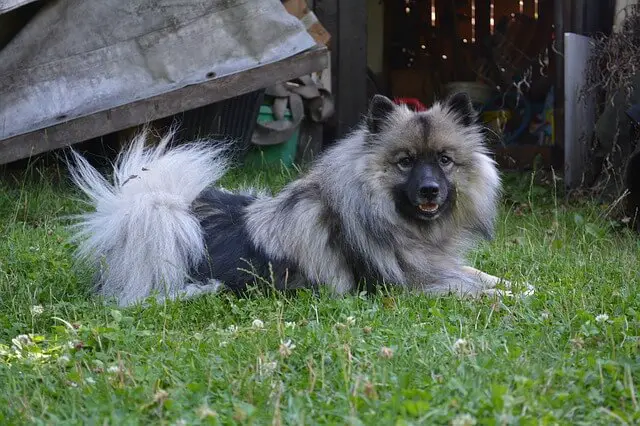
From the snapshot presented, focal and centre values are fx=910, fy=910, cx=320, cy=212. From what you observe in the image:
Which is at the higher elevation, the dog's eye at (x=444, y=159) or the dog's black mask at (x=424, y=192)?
the dog's eye at (x=444, y=159)

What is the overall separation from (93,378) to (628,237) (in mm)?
4032

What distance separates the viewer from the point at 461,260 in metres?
4.99

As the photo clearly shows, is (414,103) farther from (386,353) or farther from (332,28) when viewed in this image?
(386,353)

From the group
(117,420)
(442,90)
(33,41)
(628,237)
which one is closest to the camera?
(117,420)

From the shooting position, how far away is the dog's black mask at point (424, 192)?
451 cm

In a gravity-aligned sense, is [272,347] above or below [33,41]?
below

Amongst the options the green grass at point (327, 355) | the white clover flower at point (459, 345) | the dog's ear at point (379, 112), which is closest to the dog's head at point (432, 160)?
the dog's ear at point (379, 112)

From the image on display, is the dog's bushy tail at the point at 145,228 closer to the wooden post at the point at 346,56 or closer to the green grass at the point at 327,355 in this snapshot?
the green grass at the point at 327,355

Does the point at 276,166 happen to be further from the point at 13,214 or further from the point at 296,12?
the point at 13,214

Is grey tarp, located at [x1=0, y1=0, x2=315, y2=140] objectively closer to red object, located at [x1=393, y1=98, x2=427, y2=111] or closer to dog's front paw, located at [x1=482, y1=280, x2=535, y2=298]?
red object, located at [x1=393, y1=98, x2=427, y2=111]

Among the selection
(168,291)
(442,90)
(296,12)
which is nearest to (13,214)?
(168,291)

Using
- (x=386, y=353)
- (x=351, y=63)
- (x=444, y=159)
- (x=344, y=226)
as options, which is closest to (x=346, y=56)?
(x=351, y=63)

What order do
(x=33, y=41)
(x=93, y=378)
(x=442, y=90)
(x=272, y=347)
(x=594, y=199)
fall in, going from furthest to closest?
(x=442, y=90) → (x=594, y=199) → (x=33, y=41) → (x=272, y=347) → (x=93, y=378)

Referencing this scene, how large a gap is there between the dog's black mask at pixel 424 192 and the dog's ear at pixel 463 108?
336 millimetres
